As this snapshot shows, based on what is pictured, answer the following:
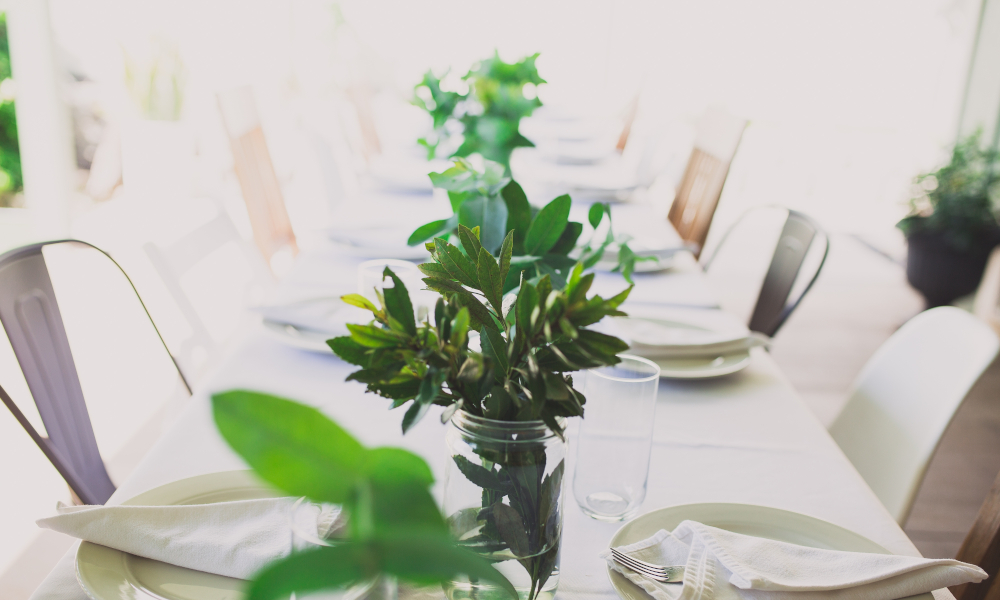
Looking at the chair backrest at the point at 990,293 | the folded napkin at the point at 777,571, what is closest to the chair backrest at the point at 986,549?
the folded napkin at the point at 777,571

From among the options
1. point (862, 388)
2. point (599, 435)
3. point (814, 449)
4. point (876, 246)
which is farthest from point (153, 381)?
point (876, 246)

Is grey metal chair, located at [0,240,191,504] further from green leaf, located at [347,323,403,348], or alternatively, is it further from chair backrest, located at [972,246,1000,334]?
chair backrest, located at [972,246,1000,334]

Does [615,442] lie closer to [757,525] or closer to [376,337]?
[757,525]

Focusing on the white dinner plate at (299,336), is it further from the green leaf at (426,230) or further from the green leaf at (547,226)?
the green leaf at (547,226)

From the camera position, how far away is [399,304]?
1.53 feet

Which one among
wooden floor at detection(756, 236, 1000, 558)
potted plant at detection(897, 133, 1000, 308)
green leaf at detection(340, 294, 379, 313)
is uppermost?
green leaf at detection(340, 294, 379, 313)

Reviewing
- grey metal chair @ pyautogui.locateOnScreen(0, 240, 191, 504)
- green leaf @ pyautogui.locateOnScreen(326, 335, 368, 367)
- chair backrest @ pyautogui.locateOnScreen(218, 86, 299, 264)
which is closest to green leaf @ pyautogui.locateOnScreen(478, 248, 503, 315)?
green leaf @ pyautogui.locateOnScreen(326, 335, 368, 367)

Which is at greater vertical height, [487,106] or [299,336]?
[487,106]

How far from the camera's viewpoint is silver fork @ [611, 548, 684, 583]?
0.60 m

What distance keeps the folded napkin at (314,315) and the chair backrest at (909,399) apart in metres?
0.78

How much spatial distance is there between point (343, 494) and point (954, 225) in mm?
3946

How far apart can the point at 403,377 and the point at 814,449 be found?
2.00 feet

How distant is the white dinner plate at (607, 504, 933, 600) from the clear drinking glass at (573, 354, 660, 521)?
62 millimetres

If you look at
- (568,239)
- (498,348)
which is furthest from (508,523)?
(568,239)
